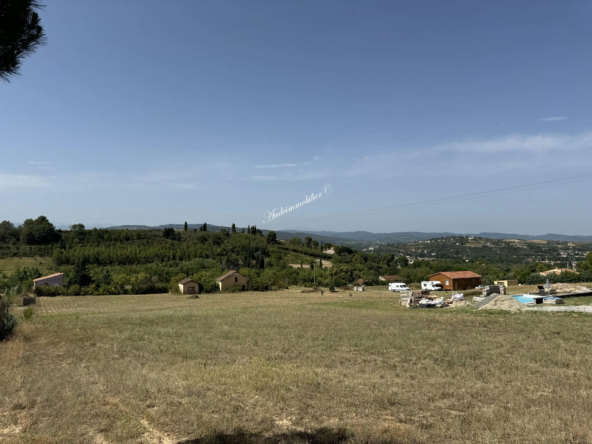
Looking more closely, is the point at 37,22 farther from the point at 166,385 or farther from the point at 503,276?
the point at 503,276

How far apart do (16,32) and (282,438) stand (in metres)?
7.69

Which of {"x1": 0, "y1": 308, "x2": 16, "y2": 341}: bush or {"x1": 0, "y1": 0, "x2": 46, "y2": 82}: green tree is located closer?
{"x1": 0, "y1": 0, "x2": 46, "y2": 82}: green tree

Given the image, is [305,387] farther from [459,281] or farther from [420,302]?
[459,281]

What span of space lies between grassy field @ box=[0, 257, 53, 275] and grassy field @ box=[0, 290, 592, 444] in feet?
221

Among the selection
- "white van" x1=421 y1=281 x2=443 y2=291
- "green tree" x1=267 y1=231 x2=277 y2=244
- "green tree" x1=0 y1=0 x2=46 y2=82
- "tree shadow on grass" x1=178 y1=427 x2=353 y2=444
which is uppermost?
"green tree" x1=0 y1=0 x2=46 y2=82

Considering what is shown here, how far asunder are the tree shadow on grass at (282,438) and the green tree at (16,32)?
6794 millimetres

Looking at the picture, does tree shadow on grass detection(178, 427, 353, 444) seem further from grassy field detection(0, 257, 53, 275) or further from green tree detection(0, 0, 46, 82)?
grassy field detection(0, 257, 53, 275)

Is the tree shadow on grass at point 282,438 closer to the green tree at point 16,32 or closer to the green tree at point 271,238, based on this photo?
the green tree at point 16,32

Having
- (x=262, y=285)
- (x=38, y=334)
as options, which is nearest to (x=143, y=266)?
(x=262, y=285)

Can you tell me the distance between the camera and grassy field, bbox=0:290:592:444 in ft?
21.3

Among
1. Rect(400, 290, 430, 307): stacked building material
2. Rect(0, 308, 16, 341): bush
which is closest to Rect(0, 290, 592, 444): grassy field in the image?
Rect(0, 308, 16, 341): bush

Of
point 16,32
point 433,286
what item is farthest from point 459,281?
point 16,32

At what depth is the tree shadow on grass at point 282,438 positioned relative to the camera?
608cm

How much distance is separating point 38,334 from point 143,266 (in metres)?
63.4
